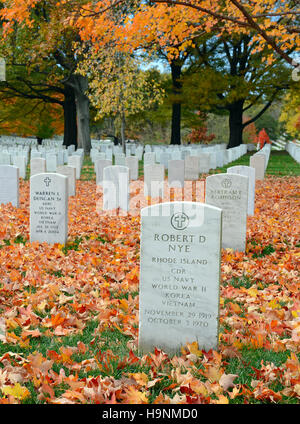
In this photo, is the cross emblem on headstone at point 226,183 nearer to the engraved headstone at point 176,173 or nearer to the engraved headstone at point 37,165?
the engraved headstone at point 176,173

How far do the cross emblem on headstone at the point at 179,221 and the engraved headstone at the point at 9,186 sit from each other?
7.87 metres

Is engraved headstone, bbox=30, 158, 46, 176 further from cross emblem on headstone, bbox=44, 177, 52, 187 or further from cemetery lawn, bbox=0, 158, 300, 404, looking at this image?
cemetery lawn, bbox=0, 158, 300, 404

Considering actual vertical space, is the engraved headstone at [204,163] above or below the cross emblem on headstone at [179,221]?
above

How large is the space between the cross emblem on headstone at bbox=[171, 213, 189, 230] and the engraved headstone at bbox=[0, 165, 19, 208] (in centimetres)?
787

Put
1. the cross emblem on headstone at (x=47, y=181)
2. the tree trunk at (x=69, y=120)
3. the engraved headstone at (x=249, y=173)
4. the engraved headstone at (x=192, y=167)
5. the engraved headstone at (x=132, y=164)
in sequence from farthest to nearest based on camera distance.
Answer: the tree trunk at (x=69, y=120), the engraved headstone at (x=192, y=167), the engraved headstone at (x=132, y=164), the engraved headstone at (x=249, y=173), the cross emblem on headstone at (x=47, y=181)

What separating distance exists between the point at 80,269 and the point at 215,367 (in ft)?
10.6

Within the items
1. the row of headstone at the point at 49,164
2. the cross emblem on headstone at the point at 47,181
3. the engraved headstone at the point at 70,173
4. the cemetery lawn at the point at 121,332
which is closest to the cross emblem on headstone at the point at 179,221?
the cemetery lawn at the point at 121,332

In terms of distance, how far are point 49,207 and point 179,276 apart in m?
4.51

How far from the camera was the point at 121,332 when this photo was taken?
4371mm

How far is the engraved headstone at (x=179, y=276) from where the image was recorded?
3898mm

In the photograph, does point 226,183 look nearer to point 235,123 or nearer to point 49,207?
point 49,207
